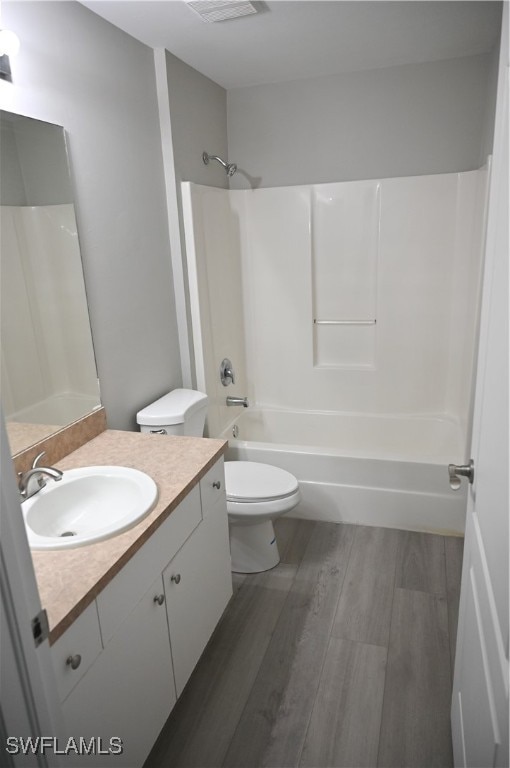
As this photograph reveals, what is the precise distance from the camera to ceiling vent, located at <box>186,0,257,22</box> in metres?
1.87

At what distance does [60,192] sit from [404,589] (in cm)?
215

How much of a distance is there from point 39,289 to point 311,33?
1.66 m

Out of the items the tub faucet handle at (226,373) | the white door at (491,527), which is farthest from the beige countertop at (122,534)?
the tub faucet handle at (226,373)

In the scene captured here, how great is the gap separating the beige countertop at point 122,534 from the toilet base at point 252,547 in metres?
0.69

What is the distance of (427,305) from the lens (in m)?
3.12

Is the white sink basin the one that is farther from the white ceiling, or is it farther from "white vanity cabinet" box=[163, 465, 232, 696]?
the white ceiling

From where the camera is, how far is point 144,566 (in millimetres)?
1394

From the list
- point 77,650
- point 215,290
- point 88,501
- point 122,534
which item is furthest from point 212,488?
point 215,290

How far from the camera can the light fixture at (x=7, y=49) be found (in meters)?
1.46

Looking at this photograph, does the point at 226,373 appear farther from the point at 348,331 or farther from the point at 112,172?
the point at 112,172

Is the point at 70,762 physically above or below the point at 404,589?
above

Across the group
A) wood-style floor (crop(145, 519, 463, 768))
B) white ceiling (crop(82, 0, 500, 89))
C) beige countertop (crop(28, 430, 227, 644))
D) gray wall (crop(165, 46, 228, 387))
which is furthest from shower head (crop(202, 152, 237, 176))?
wood-style floor (crop(145, 519, 463, 768))

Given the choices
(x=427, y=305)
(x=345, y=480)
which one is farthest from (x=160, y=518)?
(x=427, y=305)

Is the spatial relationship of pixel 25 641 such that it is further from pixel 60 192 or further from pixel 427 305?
pixel 427 305
